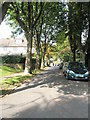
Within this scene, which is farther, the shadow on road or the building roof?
the building roof

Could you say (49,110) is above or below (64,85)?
above

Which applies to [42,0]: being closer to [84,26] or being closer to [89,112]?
[84,26]

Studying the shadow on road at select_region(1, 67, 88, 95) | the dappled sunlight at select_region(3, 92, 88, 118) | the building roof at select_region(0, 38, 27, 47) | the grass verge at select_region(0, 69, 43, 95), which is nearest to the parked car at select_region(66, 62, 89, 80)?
the shadow on road at select_region(1, 67, 88, 95)

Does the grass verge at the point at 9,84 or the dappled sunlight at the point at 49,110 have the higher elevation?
the dappled sunlight at the point at 49,110

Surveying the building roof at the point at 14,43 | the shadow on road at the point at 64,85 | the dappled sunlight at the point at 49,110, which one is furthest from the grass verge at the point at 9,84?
the building roof at the point at 14,43

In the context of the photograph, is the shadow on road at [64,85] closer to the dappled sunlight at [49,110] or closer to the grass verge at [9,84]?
the grass verge at [9,84]

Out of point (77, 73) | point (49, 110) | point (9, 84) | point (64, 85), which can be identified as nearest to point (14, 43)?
point (77, 73)

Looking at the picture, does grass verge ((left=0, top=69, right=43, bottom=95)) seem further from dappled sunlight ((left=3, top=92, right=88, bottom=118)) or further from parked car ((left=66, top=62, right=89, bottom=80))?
parked car ((left=66, top=62, right=89, bottom=80))

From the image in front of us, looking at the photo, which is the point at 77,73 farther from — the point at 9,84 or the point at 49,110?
the point at 49,110

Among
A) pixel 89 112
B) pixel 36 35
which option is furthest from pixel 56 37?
pixel 89 112

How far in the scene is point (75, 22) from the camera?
18141mm

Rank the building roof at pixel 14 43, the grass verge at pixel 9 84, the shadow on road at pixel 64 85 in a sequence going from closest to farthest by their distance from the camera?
the grass verge at pixel 9 84
the shadow on road at pixel 64 85
the building roof at pixel 14 43

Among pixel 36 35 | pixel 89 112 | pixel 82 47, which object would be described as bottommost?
pixel 89 112

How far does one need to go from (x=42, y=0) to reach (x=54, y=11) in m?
2.88
